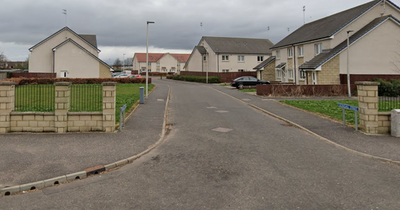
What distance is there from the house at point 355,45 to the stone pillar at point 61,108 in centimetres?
2213

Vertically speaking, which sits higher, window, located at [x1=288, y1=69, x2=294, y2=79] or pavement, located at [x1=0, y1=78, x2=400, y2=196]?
window, located at [x1=288, y1=69, x2=294, y2=79]

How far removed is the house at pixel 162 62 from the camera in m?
103

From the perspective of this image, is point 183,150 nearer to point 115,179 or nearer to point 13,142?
point 115,179

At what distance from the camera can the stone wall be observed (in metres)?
10.0

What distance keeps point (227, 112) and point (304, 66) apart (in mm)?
17107

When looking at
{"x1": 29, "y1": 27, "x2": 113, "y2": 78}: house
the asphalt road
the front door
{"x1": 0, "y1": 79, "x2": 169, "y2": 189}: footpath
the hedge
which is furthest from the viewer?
{"x1": 29, "y1": 27, "x2": 113, "y2": 78}: house

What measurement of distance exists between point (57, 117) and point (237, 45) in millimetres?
49954

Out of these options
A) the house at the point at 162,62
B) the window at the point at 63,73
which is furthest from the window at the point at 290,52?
the house at the point at 162,62

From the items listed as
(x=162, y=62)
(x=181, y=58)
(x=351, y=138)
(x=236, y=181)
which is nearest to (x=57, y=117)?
(x=236, y=181)

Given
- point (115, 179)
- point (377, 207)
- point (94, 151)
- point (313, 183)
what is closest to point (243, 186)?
point (313, 183)

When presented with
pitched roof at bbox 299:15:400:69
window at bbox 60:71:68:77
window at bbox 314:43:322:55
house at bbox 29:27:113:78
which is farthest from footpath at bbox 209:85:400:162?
window at bbox 60:71:68:77

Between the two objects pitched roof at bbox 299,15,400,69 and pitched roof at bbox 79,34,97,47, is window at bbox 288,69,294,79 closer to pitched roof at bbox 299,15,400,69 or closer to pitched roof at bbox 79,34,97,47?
pitched roof at bbox 299,15,400,69

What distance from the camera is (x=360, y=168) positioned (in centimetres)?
688

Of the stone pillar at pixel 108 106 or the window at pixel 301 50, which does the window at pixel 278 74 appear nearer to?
Answer: the window at pixel 301 50
